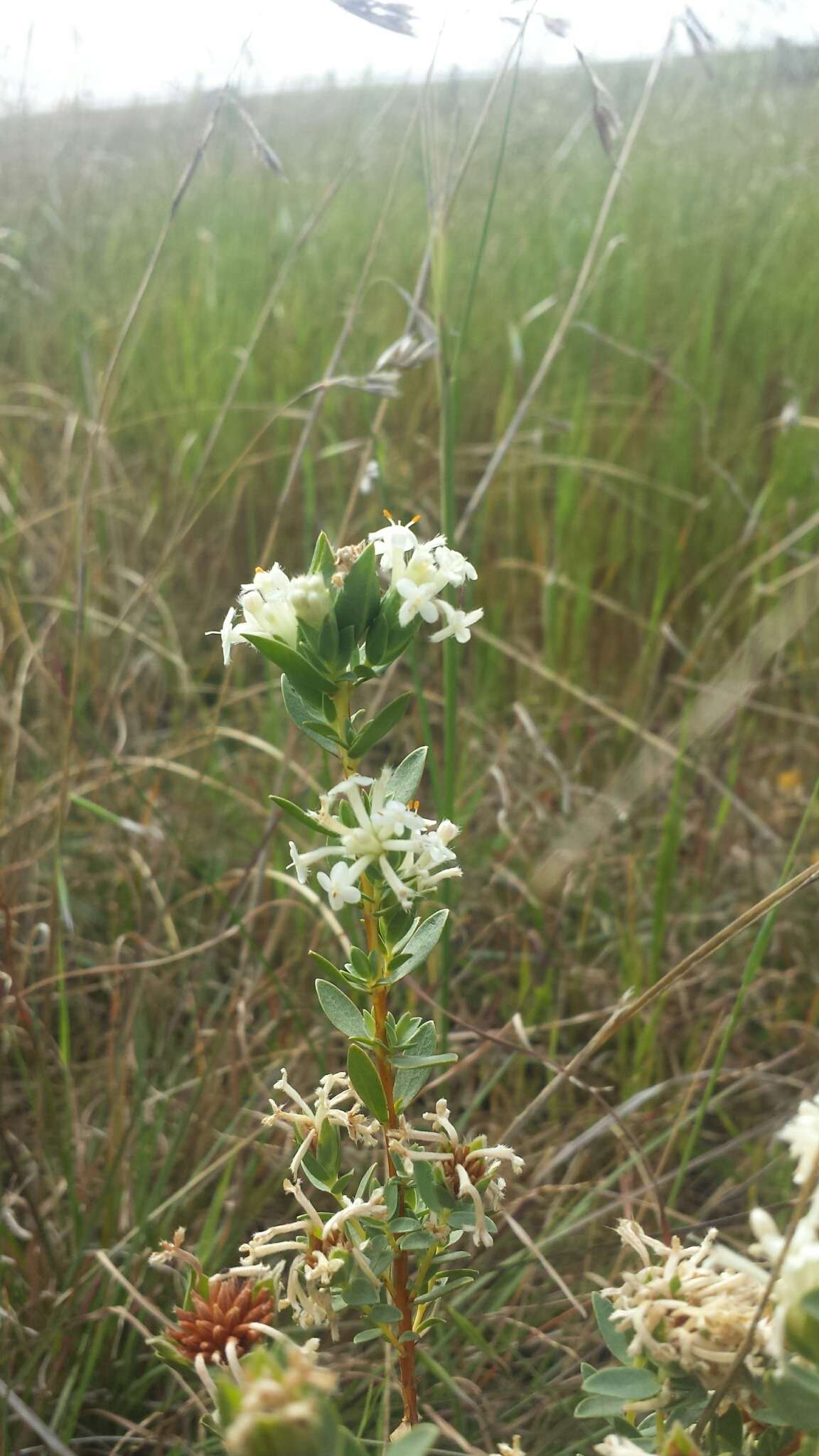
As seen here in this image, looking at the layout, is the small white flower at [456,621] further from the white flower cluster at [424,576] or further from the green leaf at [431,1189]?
the green leaf at [431,1189]

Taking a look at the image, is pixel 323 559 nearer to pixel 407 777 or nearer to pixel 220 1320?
pixel 407 777

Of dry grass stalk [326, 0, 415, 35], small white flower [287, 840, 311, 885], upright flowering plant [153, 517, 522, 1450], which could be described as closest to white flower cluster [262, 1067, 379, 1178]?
upright flowering plant [153, 517, 522, 1450]

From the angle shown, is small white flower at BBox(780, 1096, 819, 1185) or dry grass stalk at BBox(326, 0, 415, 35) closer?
small white flower at BBox(780, 1096, 819, 1185)

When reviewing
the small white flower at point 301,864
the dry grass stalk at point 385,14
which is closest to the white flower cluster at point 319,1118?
the small white flower at point 301,864

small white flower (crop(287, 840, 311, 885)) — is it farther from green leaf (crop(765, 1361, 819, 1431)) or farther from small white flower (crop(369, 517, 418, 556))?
green leaf (crop(765, 1361, 819, 1431))

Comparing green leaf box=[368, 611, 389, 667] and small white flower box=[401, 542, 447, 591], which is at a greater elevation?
small white flower box=[401, 542, 447, 591]

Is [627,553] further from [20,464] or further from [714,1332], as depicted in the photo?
[714,1332]
